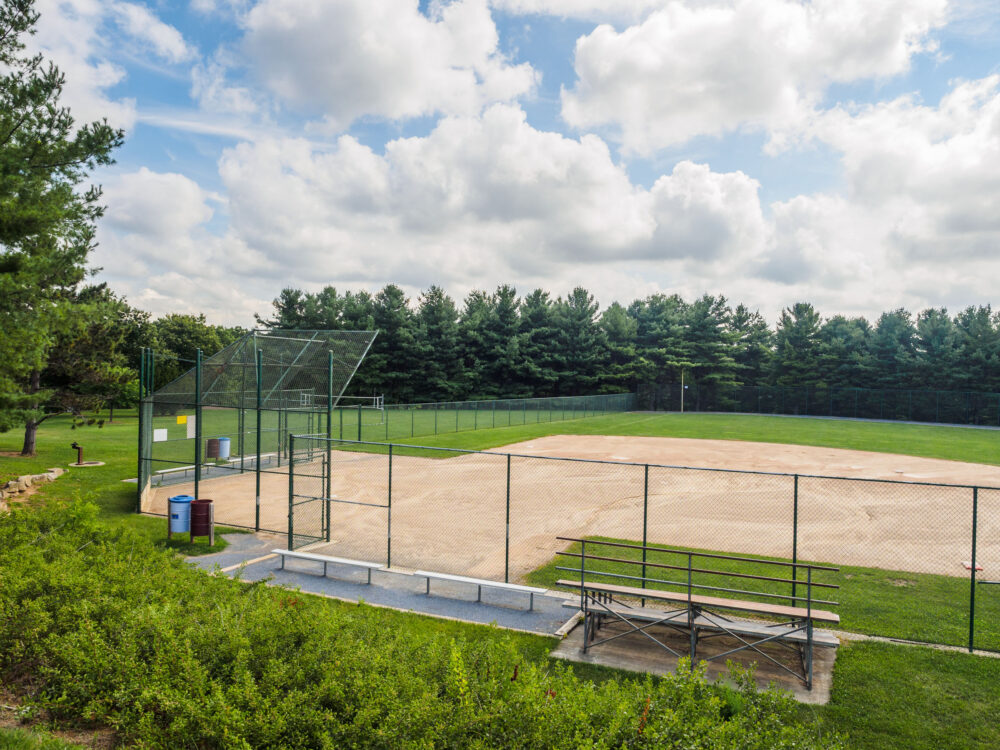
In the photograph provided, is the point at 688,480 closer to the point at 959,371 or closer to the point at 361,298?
the point at 959,371

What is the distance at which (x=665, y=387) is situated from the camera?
6731cm

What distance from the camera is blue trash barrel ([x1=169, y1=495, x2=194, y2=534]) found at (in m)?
13.4

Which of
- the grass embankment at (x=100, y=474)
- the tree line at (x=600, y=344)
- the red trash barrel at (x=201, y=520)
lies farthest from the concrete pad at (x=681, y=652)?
the tree line at (x=600, y=344)

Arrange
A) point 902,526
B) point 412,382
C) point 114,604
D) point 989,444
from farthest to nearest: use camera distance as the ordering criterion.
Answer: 1. point 412,382
2. point 989,444
3. point 902,526
4. point 114,604

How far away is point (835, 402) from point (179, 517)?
2403 inches

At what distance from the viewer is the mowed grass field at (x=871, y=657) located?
636 centimetres

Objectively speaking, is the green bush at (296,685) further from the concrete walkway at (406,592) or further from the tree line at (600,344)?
the tree line at (600,344)

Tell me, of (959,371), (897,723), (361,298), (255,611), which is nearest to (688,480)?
(897,723)

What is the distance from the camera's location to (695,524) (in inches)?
605

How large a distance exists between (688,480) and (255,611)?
17.5 meters

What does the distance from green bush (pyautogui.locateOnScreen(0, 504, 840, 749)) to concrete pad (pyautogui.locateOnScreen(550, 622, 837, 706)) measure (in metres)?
1.87

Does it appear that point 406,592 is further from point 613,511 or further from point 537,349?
point 537,349

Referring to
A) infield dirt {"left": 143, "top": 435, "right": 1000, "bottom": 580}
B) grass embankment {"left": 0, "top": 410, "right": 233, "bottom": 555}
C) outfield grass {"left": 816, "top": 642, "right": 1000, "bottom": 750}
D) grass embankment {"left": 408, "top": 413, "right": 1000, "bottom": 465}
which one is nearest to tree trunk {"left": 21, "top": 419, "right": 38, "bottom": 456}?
grass embankment {"left": 0, "top": 410, "right": 233, "bottom": 555}

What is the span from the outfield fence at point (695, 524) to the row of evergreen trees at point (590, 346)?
44.6 meters
